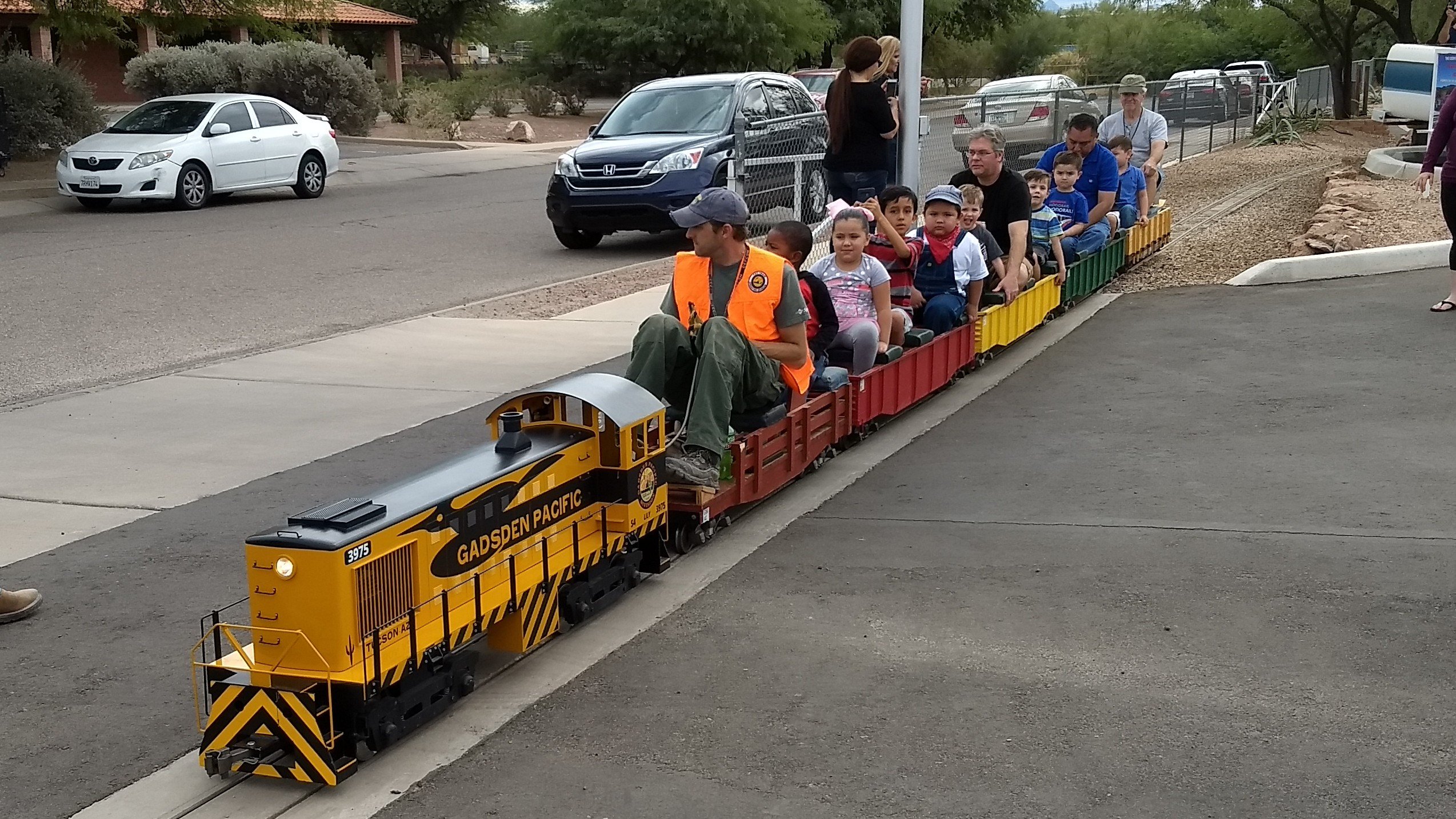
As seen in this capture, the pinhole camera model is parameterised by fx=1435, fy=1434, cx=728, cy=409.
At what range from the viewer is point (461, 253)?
16.1 meters

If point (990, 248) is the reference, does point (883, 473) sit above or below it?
below

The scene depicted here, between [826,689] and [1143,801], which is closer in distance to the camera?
[1143,801]

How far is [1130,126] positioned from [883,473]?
8.45 metres

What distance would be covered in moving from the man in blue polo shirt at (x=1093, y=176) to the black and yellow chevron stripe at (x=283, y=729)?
9137 mm

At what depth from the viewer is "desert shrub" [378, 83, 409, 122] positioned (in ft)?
130

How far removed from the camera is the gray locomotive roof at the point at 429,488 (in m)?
4.12

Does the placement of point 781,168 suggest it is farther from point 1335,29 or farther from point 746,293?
point 1335,29

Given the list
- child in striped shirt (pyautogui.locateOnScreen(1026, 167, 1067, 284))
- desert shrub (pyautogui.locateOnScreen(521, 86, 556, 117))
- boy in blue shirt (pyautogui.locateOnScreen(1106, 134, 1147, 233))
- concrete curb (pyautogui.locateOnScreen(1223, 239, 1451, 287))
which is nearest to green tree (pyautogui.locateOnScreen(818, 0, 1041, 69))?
desert shrub (pyautogui.locateOnScreen(521, 86, 556, 117))

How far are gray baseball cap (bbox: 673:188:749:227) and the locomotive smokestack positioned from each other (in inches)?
62.3

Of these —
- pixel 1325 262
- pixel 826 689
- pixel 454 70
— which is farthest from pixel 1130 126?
pixel 454 70

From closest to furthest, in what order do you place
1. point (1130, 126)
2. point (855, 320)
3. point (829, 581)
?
point (829, 581)
point (855, 320)
point (1130, 126)

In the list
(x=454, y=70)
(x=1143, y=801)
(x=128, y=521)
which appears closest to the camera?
(x=1143, y=801)

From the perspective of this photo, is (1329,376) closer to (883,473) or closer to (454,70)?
(883,473)

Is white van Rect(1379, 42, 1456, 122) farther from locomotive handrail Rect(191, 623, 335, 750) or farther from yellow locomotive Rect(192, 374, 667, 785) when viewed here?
locomotive handrail Rect(191, 623, 335, 750)
